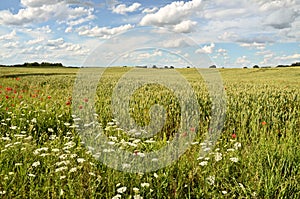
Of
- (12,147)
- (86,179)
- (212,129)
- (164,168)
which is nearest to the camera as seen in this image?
(86,179)

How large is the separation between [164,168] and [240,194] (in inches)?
36.9

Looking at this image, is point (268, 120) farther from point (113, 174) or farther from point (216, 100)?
point (113, 174)

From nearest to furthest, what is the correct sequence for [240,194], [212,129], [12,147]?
1. [240,194]
2. [12,147]
3. [212,129]

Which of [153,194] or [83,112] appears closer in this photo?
[153,194]

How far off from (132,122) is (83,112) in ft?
3.61

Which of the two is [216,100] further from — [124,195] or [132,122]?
[124,195]

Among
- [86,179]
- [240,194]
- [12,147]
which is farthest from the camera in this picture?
[12,147]

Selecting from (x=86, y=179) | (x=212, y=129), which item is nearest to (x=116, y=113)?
(x=212, y=129)

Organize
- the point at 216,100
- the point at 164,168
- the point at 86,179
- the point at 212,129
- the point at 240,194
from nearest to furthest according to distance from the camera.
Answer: the point at 240,194 → the point at 86,179 → the point at 164,168 → the point at 212,129 → the point at 216,100

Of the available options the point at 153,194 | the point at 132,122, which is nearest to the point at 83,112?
the point at 132,122

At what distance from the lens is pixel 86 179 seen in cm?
355

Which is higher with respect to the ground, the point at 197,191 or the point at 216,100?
the point at 216,100

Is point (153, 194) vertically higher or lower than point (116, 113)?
lower

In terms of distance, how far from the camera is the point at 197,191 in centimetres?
342
